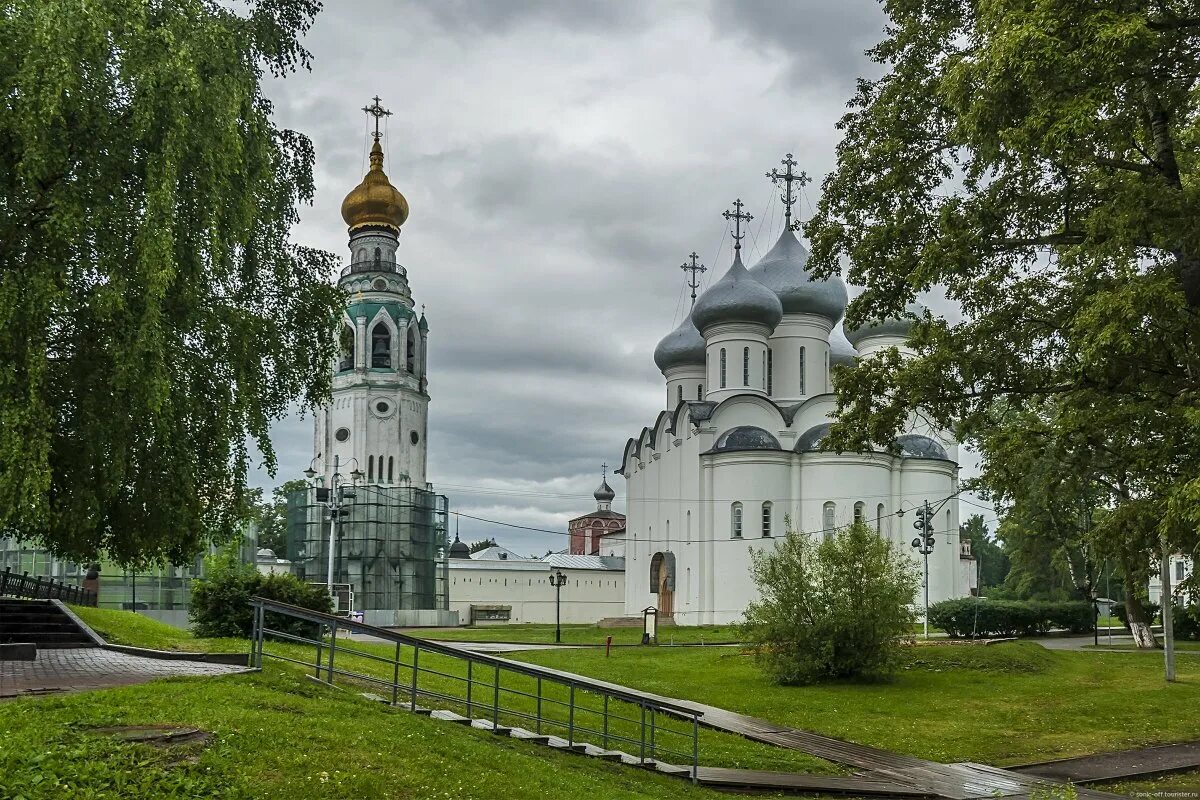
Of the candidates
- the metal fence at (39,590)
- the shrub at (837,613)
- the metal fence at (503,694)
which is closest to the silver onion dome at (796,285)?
the shrub at (837,613)

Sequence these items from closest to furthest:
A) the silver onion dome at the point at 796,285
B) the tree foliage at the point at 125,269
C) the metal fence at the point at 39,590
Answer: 1. the tree foliage at the point at 125,269
2. the metal fence at the point at 39,590
3. the silver onion dome at the point at 796,285

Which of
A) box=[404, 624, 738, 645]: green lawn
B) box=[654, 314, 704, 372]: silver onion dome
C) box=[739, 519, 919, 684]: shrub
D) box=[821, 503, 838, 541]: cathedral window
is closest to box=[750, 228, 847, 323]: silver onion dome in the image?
box=[654, 314, 704, 372]: silver onion dome

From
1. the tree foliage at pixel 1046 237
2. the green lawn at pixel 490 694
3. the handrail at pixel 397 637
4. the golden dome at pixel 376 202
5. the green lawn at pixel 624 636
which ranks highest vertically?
the golden dome at pixel 376 202

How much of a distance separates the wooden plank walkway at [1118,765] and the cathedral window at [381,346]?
4968 cm

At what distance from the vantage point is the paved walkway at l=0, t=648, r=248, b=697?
35.4 feet

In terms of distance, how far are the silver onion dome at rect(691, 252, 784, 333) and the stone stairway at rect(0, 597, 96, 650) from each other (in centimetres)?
3579

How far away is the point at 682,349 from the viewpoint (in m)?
58.8

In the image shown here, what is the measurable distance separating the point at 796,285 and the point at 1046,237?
39920 millimetres

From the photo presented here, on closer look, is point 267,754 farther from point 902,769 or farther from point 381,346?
point 381,346

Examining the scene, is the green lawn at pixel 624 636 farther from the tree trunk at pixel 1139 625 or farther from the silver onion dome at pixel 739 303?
the silver onion dome at pixel 739 303

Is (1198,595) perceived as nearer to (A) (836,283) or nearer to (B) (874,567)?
(B) (874,567)

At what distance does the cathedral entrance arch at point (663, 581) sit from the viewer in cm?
5156

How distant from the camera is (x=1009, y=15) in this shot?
1138 centimetres

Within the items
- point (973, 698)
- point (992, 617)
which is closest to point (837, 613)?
point (973, 698)
